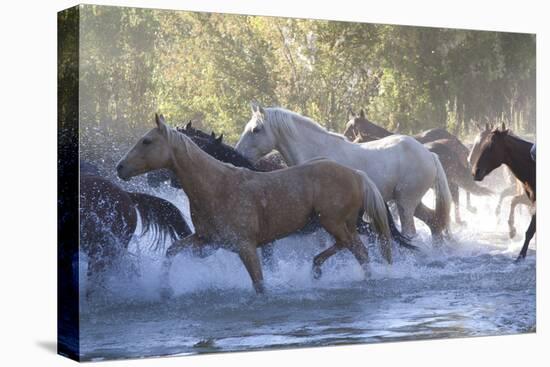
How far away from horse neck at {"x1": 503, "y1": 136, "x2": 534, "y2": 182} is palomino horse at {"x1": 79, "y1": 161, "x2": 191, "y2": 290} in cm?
328

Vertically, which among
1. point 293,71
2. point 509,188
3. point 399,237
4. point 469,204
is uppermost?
point 293,71

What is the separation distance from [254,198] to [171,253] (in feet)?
2.69

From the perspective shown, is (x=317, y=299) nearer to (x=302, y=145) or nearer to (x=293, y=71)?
(x=302, y=145)

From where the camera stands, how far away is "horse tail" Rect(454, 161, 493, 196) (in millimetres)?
10664

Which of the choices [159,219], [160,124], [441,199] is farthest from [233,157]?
[441,199]

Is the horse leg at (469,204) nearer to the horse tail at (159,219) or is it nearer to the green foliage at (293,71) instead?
the green foliage at (293,71)

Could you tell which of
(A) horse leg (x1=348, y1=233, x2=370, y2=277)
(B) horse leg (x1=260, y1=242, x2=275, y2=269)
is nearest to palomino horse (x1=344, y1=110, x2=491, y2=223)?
(A) horse leg (x1=348, y1=233, x2=370, y2=277)

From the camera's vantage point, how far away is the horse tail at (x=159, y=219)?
9211 mm

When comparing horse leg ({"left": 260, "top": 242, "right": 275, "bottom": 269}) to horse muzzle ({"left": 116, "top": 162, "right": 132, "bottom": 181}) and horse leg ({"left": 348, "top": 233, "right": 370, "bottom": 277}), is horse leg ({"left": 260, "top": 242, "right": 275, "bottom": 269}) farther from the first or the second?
horse muzzle ({"left": 116, "top": 162, "right": 132, "bottom": 181})

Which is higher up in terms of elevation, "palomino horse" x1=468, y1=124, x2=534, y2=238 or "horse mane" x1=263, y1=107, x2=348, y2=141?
Answer: "horse mane" x1=263, y1=107, x2=348, y2=141

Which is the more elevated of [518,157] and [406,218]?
[518,157]

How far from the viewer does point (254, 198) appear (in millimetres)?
9562

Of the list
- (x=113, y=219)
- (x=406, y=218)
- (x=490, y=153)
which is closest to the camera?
(x=113, y=219)

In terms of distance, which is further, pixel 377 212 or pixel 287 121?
pixel 377 212
